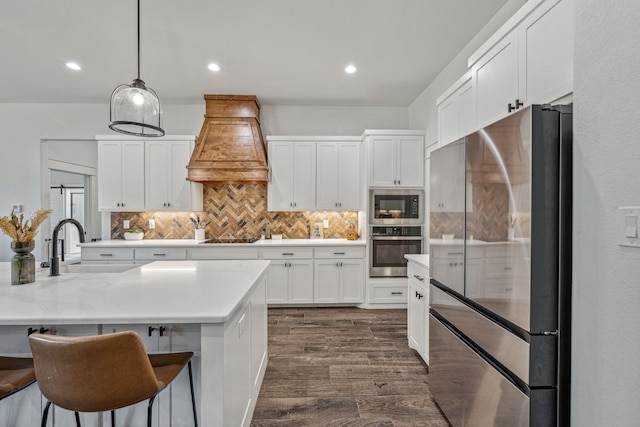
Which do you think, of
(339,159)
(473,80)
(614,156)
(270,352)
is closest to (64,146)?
(339,159)

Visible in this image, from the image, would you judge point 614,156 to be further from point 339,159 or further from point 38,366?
point 339,159

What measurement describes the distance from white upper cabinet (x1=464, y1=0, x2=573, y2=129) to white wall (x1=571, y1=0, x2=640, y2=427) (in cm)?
19

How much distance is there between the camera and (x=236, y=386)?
5.23 feet

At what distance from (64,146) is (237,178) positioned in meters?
3.48

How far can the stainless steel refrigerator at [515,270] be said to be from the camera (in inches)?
47.9

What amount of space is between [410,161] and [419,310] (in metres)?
2.15

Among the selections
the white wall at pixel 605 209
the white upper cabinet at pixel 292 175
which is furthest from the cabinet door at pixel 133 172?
the white wall at pixel 605 209

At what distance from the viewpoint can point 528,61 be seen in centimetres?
163

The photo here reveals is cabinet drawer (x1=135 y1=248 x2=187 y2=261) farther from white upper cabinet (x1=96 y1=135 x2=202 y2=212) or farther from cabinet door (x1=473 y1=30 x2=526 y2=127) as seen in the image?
cabinet door (x1=473 y1=30 x2=526 y2=127)

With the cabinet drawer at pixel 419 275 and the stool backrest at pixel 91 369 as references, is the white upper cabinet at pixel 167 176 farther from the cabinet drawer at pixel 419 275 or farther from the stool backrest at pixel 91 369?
the stool backrest at pixel 91 369

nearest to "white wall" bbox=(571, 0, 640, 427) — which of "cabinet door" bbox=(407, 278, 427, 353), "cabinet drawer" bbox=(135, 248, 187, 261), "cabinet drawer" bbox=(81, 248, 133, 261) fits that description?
"cabinet door" bbox=(407, 278, 427, 353)

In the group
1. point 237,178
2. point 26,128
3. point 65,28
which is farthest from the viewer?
point 26,128

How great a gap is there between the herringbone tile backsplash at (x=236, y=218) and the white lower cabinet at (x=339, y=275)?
61 centimetres

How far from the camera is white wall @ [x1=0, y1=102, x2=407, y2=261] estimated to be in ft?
A: 15.2
